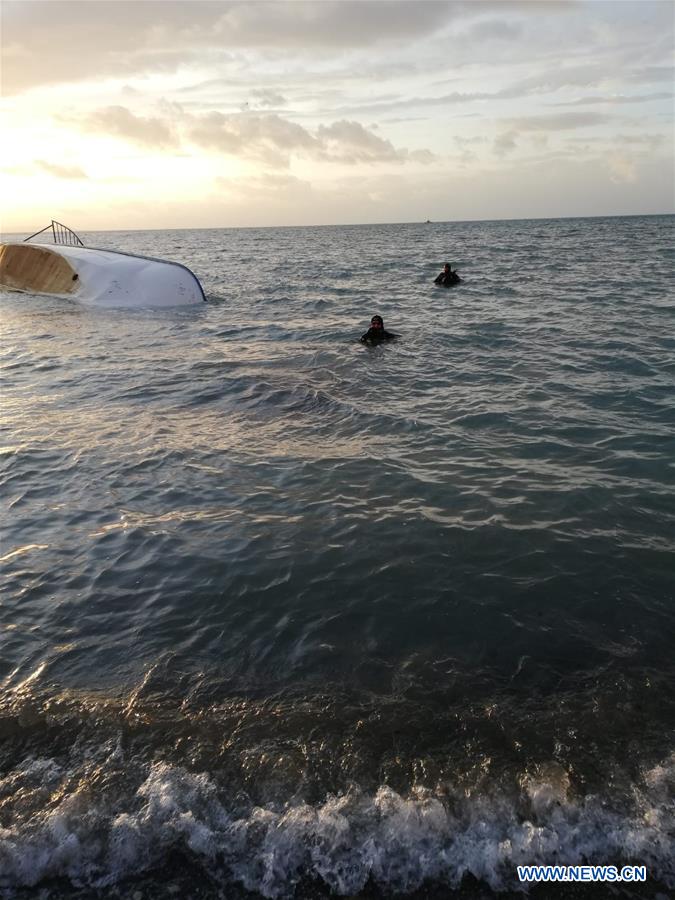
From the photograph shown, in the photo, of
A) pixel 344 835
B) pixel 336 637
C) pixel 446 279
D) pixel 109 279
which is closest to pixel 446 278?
pixel 446 279

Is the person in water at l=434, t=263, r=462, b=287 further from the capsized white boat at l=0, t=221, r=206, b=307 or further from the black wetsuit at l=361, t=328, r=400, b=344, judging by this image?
the black wetsuit at l=361, t=328, r=400, b=344

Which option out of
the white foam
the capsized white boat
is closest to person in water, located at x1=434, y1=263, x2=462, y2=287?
the capsized white boat

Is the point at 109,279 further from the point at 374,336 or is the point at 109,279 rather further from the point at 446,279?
the point at 446,279

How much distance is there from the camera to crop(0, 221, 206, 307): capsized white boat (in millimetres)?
24391

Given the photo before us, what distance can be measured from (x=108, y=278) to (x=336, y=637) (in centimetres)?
2335

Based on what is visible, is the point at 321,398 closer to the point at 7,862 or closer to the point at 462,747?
the point at 462,747

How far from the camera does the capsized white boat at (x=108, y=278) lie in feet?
80.0

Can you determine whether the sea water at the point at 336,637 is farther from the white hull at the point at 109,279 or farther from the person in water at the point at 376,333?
the white hull at the point at 109,279

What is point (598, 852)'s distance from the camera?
344cm

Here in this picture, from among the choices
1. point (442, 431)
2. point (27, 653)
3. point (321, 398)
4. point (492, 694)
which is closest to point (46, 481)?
point (27, 653)

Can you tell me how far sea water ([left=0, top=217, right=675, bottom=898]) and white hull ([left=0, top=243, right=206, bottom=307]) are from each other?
13002 millimetres

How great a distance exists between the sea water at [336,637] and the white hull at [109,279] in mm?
13002

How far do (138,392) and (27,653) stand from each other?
8.56m

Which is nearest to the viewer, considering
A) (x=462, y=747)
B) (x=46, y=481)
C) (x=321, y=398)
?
(x=462, y=747)
